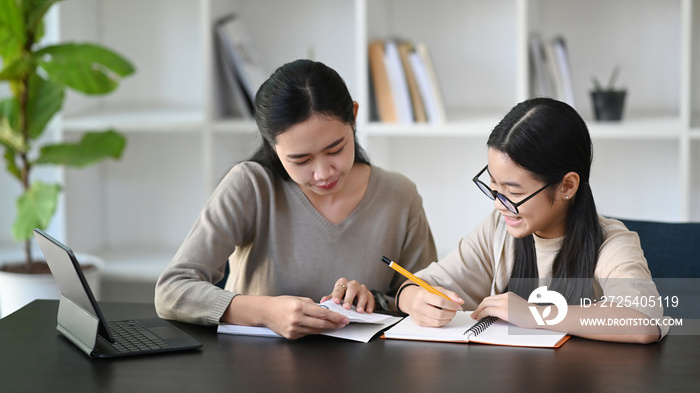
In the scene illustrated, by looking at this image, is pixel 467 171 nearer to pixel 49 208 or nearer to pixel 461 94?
pixel 461 94

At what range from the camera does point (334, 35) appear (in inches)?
120

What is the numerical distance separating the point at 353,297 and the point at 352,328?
0.10 metres

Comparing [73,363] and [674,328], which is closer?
[73,363]

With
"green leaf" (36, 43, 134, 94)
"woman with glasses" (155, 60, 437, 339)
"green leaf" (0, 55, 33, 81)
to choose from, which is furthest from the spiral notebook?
"green leaf" (0, 55, 33, 81)

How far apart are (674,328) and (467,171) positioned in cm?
160

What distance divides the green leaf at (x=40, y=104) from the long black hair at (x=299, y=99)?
1.29 meters

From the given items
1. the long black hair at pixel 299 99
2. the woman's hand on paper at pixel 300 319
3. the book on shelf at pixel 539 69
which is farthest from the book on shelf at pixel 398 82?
the woman's hand on paper at pixel 300 319

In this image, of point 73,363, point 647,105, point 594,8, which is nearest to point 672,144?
point 647,105

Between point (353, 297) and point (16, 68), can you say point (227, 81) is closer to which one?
point (16, 68)

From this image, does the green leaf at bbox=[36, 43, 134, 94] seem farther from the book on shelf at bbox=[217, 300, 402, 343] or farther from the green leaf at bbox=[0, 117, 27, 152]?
the book on shelf at bbox=[217, 300, 402, 343]

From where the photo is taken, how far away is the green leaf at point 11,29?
8.16 feet

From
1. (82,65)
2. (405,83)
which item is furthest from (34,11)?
(405,83)

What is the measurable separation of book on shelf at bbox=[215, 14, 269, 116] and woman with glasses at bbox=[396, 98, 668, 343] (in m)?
1.48

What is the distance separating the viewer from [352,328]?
1463 millimetres
